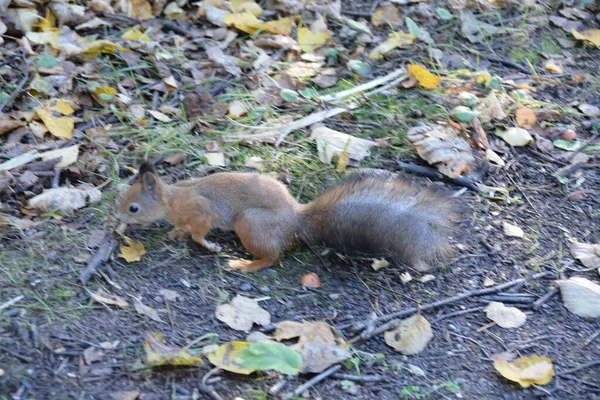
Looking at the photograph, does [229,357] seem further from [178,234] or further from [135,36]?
[135,36]

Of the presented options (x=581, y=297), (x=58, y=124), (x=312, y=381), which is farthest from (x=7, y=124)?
(x=581, y=297)

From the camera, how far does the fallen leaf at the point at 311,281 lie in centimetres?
275

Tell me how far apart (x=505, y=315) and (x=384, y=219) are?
543mm

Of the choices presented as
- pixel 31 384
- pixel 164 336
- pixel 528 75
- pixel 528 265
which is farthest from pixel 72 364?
pixel 528 75

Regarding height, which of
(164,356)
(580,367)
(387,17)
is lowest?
(580,367)

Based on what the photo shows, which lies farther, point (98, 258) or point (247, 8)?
point (247, 8)

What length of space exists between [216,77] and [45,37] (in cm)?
88

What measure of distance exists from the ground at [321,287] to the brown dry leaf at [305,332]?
0.07 meters

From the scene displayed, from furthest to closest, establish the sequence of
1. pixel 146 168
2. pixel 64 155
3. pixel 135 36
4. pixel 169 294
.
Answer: pixel 135 36 < pixel 64 155 < pixel 146 168 < pixel 169 294

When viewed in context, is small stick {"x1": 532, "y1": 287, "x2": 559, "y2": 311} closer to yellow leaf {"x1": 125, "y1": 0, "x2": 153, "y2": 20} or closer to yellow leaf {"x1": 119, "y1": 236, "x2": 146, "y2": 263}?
yellow leaf {"x1": 119, "y1": 236, "x2": 146, "y2": 263}

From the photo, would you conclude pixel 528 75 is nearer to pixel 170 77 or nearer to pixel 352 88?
pixel 352 88

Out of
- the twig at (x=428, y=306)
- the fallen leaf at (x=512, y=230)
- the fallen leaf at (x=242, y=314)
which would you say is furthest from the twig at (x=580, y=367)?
the fallen leaf at (x=242, y=314)

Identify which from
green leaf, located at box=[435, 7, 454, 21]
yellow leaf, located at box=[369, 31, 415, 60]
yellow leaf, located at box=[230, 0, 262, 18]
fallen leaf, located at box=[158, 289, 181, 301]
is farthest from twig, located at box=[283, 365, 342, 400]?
green leaf, located at box=[435, 7, 454, 21]

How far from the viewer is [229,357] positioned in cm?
230
